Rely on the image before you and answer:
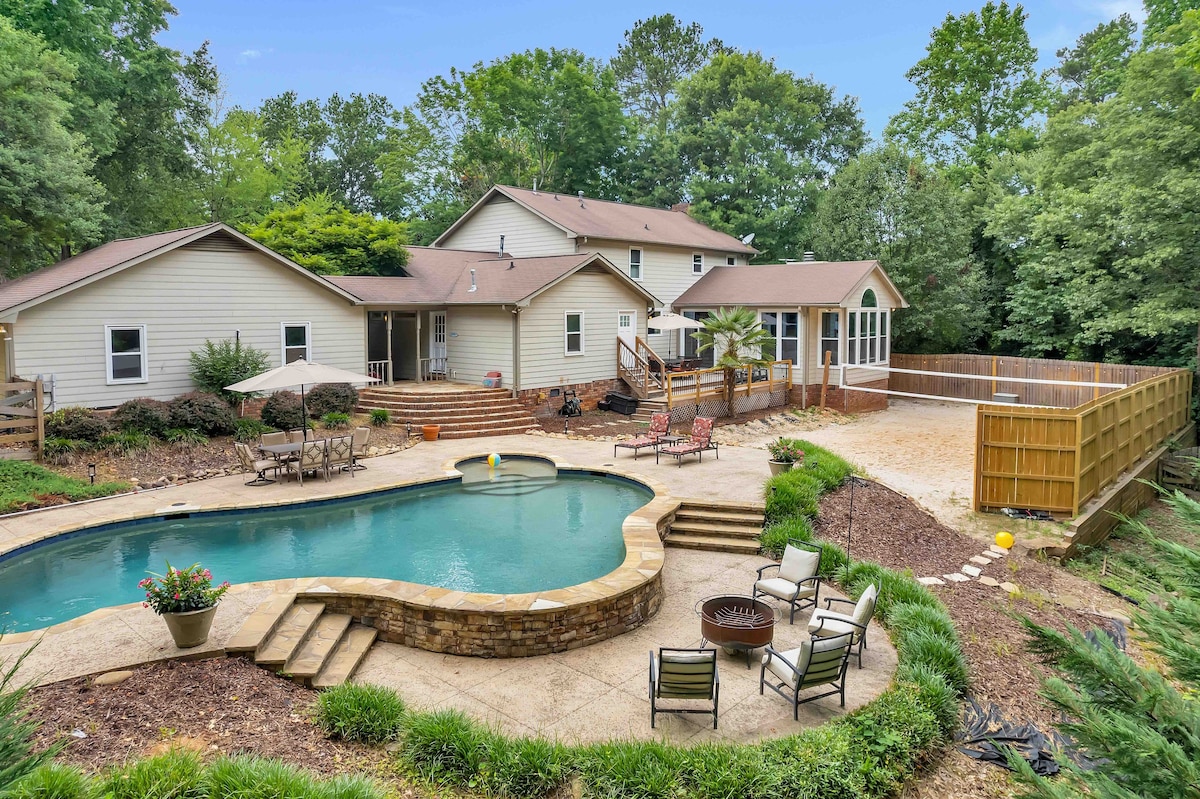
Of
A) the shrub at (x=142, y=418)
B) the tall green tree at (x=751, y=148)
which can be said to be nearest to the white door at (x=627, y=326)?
the shrub at (x=142, y=418)

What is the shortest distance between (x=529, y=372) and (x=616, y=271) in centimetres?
461

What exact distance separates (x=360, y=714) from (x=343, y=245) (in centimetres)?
2383

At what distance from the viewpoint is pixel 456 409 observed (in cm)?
2081

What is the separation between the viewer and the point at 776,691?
7.03 meters

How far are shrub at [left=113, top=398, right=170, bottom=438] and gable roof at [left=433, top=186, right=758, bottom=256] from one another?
14.3 m

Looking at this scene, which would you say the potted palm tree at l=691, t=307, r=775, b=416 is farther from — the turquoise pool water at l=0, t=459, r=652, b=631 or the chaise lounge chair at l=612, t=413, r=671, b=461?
the turquoise pool water at l=0, t=459, r=652, b=631

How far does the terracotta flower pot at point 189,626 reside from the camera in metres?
7.20

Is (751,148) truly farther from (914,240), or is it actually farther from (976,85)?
(976,85)

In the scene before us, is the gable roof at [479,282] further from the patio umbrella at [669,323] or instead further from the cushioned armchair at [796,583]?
the cushioned armchair at [796,583]

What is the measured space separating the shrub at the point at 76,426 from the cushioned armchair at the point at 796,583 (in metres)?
13.9

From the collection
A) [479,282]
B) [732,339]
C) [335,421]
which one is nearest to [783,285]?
[732,339]

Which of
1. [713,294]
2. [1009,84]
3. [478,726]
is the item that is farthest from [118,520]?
[1009,84]

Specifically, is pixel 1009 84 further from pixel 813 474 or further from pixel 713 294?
pixel 813 474

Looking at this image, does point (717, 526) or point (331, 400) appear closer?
point (717, 526)
